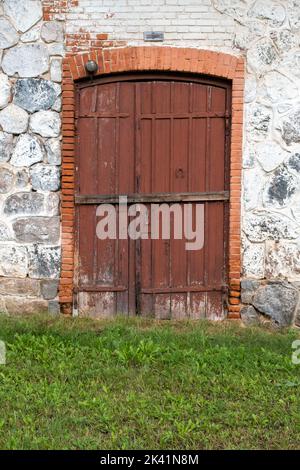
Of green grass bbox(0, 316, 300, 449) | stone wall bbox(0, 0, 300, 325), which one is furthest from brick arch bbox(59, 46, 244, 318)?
green grass bbox(0, 316, 300, 449)

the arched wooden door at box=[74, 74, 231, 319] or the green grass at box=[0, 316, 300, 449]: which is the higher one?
the arched wooden door at box=[74, 74, 231, 319]

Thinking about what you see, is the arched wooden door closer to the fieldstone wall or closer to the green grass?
the fieldstone wall

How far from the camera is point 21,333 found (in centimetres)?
605

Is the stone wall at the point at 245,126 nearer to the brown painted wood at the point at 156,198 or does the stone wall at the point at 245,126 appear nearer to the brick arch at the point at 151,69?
the brick arch at the point at 151,69

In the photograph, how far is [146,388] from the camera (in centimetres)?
483

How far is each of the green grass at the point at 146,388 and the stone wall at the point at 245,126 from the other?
0.72m

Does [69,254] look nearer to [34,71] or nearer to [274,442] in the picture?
[34,71]

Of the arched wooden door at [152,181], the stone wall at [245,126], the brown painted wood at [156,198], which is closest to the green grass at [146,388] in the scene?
the arched wooden door at [152,181]

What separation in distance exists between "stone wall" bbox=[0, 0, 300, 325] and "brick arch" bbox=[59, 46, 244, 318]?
0.09 meters

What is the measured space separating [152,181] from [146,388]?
8.58 ft

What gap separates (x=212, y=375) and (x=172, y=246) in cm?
207

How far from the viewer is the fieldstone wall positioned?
676cm

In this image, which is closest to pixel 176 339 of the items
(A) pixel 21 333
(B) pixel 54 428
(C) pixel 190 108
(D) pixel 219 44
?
(A) pixel 21 333

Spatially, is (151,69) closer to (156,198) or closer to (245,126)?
(245,126)
